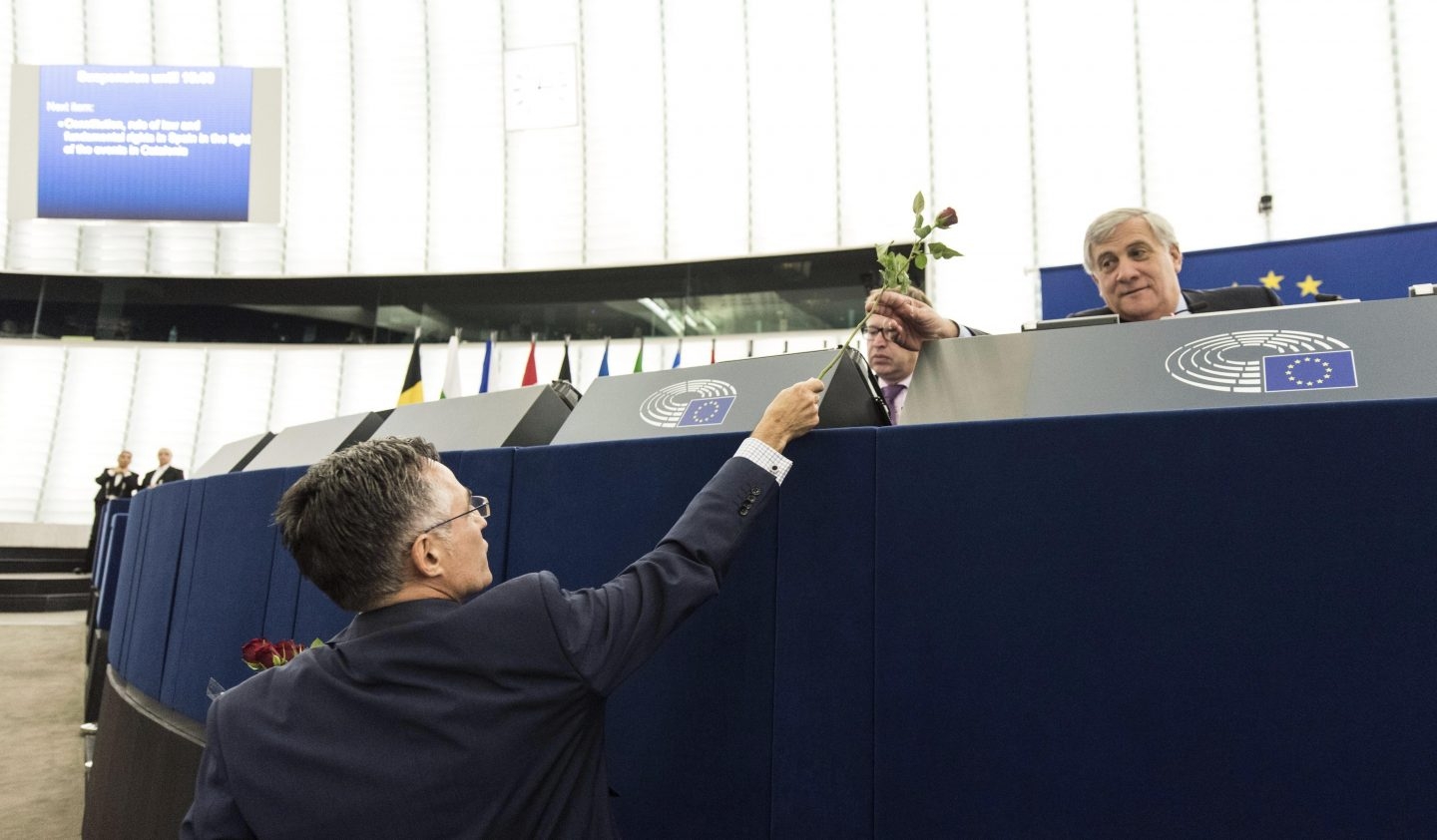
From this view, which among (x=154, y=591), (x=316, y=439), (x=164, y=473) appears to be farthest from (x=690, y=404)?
(x=164, y=473)

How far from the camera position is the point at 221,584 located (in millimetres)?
2814

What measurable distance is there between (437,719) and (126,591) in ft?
13.0

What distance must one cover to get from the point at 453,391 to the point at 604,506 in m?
4.37

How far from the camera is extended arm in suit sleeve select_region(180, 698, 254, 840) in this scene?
1138 millimetres

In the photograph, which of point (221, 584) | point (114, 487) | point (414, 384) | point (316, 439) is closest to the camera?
point (221, 584)

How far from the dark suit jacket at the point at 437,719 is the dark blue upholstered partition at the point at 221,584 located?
Result: 142cm

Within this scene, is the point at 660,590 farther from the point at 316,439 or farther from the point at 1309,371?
the point at 316,439

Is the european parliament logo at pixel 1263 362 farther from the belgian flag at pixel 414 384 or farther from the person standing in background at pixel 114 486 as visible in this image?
the person standing in background at pixel 114 486

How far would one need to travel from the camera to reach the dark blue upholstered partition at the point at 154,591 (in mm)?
3293

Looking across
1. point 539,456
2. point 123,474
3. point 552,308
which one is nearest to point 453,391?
point 539,456

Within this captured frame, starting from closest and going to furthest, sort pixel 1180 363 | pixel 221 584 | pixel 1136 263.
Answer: pixel 1180 363
pixel 1136 263
pixel 221 584

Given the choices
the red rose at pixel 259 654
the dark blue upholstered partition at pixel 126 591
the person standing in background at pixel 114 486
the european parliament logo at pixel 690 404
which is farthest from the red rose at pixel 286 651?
the person standing in background at pixel 114 486


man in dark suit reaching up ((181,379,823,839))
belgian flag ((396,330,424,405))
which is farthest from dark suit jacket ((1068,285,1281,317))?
belgian flag ((396,330,424,405))

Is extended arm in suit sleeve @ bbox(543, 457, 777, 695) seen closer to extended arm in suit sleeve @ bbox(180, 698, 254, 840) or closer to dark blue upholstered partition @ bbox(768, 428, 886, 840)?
dark blue upholstered partition @ bbox(768, 428, 886, 840)
